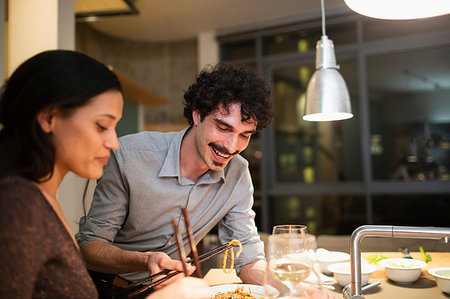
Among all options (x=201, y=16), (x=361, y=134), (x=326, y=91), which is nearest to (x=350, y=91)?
(x=361, y=134)

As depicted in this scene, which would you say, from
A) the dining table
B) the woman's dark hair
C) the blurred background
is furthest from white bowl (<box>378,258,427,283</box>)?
the blurred background

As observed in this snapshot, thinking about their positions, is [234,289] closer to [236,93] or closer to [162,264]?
[162,264]

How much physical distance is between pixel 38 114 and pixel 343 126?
414 cm

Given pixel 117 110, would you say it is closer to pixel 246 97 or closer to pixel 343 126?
pixel 246 97

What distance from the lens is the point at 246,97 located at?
1.50 metres

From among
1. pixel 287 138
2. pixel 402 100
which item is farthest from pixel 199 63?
pixel 402 100

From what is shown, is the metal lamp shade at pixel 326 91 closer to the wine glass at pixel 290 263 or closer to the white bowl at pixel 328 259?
the white bowl at pixel 328 259

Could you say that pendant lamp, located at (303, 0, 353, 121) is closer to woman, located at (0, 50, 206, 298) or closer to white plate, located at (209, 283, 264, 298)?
white plate, located at (209, 283, 264, 298)

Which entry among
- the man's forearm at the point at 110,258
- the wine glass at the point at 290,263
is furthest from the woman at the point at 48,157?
the man's forearm at the point at 110,258

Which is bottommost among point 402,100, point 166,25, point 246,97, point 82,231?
point 82,231

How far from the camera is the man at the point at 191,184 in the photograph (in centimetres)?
148

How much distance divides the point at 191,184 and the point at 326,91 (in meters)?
0.78

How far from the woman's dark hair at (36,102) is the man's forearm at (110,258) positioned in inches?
20.9

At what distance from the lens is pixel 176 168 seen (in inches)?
62.9
